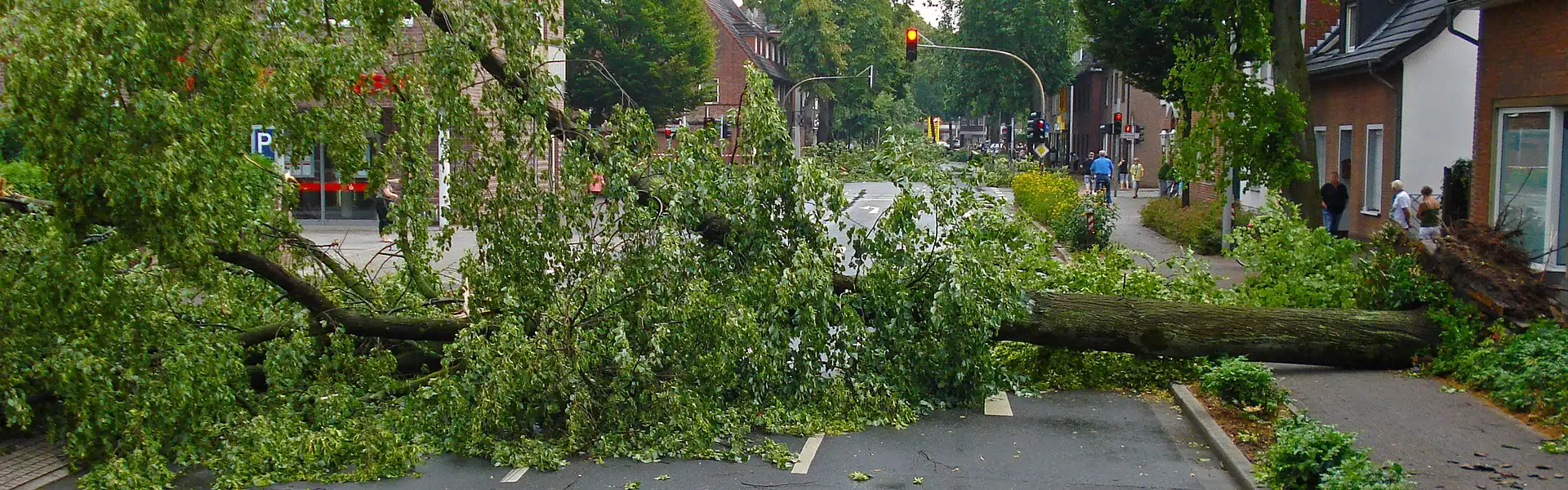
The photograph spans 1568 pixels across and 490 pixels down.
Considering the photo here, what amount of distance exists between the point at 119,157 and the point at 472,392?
2335mm

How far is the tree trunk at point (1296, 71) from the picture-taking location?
55.8 ft

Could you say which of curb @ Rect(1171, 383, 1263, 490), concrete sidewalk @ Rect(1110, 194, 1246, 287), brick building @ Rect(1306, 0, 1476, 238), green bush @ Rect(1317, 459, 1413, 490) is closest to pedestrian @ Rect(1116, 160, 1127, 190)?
concrete sidewalk @ Rect(1110, 194, 1246, 287)

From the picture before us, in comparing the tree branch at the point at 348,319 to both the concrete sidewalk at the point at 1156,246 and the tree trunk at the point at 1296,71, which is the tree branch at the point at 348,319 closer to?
the concrete sidewalk at the point at 1156,246

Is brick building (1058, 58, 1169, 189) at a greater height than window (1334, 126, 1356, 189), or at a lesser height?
greater

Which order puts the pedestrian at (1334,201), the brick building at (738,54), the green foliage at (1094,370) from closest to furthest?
the green foliage at (1094,370)
the pedestrian at (1334,201)
the brick building at (738,54)

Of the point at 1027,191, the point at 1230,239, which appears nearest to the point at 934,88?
the point at 1027,191

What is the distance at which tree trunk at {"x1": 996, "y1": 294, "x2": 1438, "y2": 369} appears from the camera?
412 inches

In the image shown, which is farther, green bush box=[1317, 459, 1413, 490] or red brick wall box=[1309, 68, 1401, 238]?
red brick wall box=[1309, 68, 1401, 238]

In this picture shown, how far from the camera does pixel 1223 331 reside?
10555 millimetres

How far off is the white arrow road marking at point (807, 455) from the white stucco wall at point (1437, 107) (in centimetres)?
1473

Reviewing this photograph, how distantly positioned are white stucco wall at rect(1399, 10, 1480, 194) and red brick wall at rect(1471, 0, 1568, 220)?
5125 millimetres

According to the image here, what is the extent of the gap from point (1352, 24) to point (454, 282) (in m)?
20.1

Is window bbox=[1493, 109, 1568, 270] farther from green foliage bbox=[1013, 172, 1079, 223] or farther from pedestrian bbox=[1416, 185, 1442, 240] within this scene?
green foliage bbox=[1013, 172, 1079, 223]

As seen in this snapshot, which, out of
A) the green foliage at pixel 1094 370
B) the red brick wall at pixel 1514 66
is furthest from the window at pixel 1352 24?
the green foliage at pixel 1094 370
